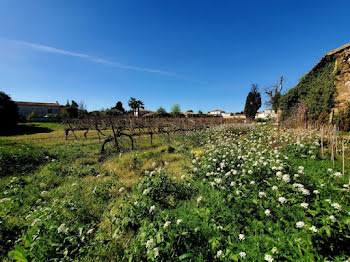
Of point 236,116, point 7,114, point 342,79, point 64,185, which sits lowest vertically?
point 64,185

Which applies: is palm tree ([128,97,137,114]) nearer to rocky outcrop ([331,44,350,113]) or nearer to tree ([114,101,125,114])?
tree ([114,101,125,114])

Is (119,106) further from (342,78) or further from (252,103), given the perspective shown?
(342,78)

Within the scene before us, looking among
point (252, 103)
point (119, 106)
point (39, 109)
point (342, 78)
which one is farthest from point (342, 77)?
point (39, 109)

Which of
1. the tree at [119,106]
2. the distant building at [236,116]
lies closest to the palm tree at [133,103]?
the tree at [119,106]

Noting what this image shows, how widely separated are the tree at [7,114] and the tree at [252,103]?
50167 millimetres

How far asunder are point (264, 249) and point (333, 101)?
11.5 metres

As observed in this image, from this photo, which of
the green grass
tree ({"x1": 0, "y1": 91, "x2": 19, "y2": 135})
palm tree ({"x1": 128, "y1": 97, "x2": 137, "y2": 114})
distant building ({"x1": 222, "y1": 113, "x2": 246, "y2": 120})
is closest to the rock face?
the green grass

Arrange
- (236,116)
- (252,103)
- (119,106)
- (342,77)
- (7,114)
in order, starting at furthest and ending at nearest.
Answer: (119,106), (236,116), (252,103), (7,114), (342,77)

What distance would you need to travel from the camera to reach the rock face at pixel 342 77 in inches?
318

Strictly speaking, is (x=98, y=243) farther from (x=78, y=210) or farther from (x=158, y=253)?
(x=78, y=210)

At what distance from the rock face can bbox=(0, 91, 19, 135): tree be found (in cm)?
3440

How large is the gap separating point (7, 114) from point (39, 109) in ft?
126

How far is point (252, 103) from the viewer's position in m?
40.9

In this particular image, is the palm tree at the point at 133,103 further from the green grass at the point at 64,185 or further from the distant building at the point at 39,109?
the green grass at the point at 64,185
